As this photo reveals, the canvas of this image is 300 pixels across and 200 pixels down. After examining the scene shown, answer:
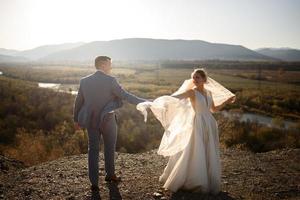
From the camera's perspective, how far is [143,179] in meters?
8.59

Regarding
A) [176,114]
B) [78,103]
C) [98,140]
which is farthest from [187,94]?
[78,103]

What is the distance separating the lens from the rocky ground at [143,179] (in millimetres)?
7430

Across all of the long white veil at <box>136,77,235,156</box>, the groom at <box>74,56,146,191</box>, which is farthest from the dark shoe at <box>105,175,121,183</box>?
the long white veil at <box>136,77,235,156</box>

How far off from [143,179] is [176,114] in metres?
1.90

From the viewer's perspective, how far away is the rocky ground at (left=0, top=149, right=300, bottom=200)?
7430 mm

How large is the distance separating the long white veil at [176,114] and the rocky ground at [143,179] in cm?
89

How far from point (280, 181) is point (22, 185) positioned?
222 inches

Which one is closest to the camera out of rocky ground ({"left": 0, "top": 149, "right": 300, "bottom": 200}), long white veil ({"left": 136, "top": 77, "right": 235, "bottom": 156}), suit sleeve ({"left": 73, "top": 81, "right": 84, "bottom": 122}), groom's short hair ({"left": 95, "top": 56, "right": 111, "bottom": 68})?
groom's short hair ({"left": 95, "top": 56, "right": 111, "bottom": 68})

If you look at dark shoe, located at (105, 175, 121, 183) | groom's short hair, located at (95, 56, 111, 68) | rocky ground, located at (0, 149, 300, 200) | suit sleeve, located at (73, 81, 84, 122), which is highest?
groom's short hair, located at (95, 56, 111, 68)

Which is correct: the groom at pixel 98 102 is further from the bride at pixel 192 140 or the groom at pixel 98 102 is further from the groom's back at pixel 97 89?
the bride at pixel 192 140

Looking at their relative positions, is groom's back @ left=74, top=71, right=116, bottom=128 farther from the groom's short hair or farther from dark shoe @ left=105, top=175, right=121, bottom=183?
dark shoe @ left=105, top=175, right=121, bottom=183

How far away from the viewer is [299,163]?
10594 millimetres

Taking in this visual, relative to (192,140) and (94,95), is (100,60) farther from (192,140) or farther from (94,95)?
(192,140)

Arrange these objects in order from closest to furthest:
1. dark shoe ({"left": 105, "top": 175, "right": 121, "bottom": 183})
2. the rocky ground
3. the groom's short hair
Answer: the groom's short hair → the rocky ground → dark shoe ({"left": 105, "top": 175, "right": 121, "bottom": 183})
